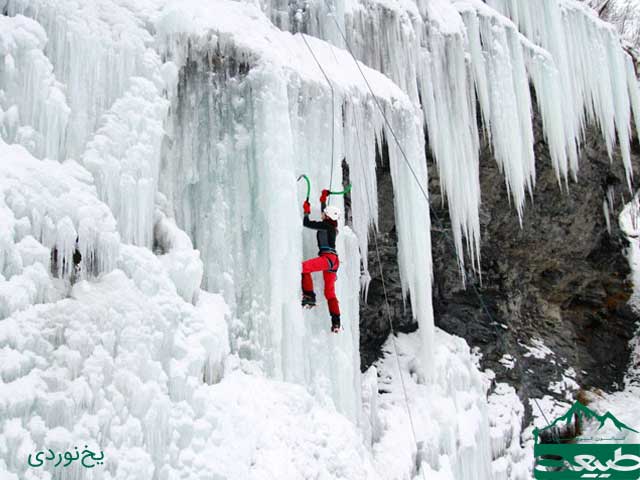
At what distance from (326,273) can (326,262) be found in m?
0.09

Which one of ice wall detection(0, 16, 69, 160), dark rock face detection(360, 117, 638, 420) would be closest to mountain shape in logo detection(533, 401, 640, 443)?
dark rock face detection(360, 117, 638, 420)

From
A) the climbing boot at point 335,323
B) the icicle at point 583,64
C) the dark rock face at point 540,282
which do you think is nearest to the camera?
the climbing boot at point 335,323

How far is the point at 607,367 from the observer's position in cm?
1012

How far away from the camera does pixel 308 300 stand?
4.24m

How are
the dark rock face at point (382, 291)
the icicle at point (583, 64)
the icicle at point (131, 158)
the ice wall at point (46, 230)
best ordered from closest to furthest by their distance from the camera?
the ice wall at point (46, 230)
the icicle at point (131, 158)
the dark rock face at point (382, 291)
the icicle at point (583, 64)

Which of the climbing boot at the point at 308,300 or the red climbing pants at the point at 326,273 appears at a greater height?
the red climbing pants at the point at 326,273

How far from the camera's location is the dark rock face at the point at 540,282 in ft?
27.2

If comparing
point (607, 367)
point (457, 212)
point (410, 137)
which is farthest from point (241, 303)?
point (607, 367)

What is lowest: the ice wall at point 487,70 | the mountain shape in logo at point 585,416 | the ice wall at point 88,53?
the mountain shape in logo at point 585,416

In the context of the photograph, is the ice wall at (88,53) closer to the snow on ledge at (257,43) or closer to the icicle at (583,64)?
the snow on ledge at (257,43)

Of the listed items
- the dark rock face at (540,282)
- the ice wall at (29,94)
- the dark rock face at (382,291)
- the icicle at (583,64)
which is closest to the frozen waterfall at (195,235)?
the ice wall at (29,94)

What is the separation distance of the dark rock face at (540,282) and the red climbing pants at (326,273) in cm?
320

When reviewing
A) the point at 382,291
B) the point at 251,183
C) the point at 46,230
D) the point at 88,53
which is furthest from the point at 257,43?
the point at 382,291

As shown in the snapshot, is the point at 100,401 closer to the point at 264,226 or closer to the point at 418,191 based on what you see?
the point at 264,226
